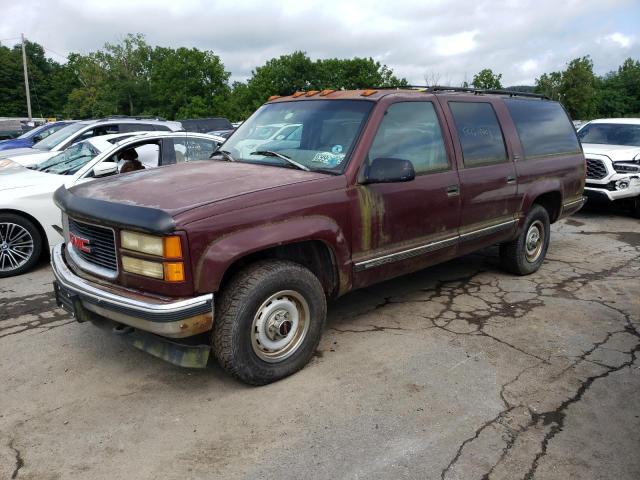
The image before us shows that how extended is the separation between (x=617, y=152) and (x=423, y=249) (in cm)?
702

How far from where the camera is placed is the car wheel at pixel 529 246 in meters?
5.82

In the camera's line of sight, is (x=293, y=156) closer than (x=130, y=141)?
Yes

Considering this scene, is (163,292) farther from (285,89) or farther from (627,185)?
(285,89)

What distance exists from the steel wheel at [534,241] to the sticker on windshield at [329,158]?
2.90 m

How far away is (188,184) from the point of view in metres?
3.64

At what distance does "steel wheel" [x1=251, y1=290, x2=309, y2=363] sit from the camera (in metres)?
3.48

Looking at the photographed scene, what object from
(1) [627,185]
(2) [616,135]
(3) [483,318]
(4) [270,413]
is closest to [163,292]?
(4) [270,413]

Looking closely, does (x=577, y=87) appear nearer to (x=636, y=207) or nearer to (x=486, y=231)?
(x=636, y=207)

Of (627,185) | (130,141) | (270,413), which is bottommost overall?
(270,413)

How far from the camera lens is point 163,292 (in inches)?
123

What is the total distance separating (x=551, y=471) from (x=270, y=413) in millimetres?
1588

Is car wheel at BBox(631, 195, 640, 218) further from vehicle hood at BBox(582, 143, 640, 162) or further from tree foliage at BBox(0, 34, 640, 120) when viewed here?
tree foliage at BBox(0, 34, 640, 120)

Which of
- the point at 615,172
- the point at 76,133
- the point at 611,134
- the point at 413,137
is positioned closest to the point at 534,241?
the point at 413,137

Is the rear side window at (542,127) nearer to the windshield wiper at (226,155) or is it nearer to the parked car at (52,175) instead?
the windshield wiper at (226,155)
